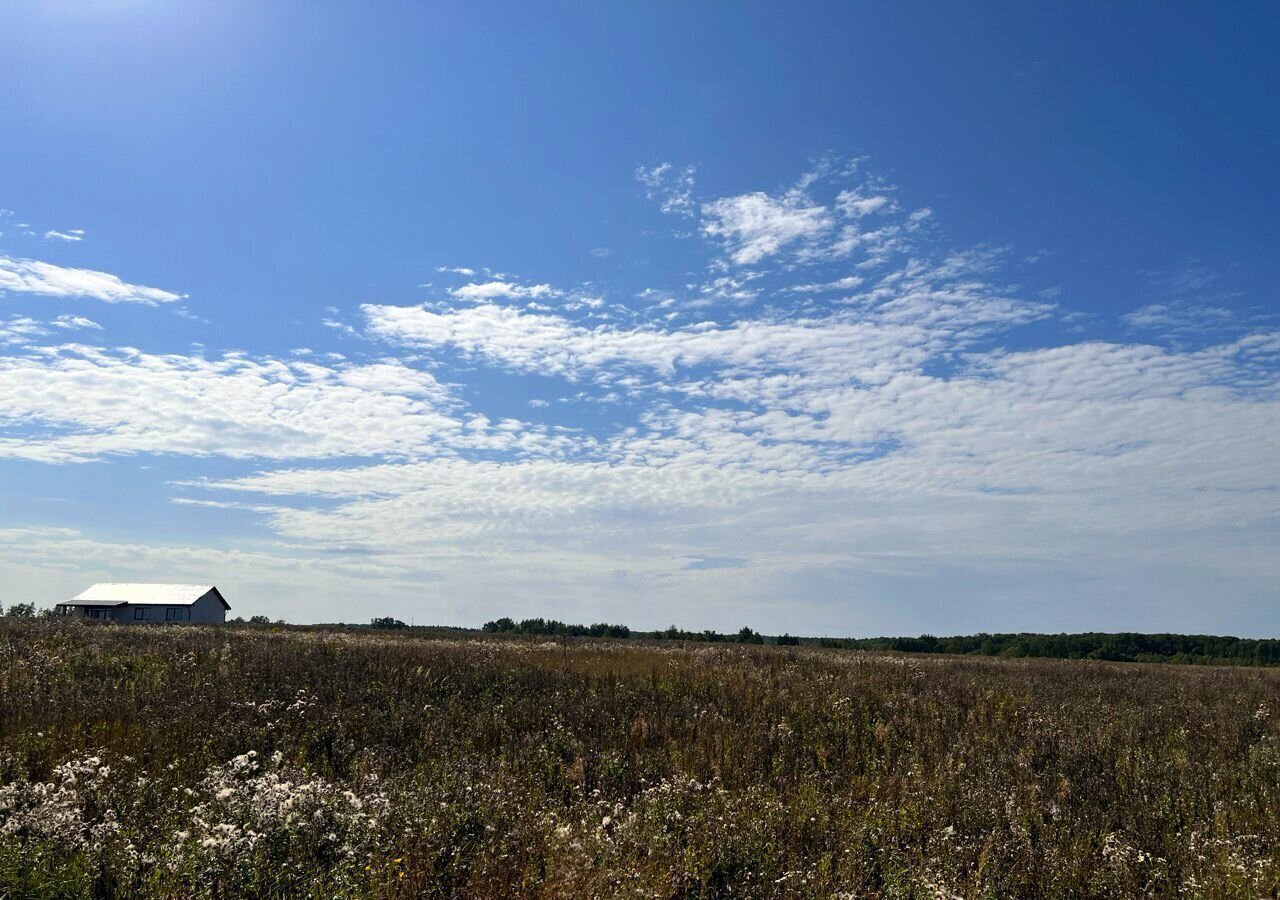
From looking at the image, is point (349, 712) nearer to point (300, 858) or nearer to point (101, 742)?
point (101, 742)

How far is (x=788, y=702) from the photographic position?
562 inches

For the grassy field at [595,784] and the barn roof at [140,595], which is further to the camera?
the barn roof at [140,595]

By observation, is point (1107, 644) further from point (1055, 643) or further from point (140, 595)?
point (140, 595)

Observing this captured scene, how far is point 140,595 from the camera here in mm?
72750

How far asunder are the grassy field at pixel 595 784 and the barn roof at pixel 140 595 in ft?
208

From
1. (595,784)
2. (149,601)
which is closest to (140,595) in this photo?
(149,601)

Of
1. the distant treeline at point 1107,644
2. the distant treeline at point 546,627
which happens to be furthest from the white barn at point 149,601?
the distant treeline at point 1107,644

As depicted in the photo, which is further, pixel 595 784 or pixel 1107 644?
pixel 1107 644

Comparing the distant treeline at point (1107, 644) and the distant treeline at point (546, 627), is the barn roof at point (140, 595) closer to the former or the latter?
the distant treeline at point (546, 627)

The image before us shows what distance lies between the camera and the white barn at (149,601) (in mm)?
70062

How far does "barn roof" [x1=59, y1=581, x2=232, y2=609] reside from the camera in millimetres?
70875

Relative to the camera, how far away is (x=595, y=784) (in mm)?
9258

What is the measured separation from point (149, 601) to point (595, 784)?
76237mm

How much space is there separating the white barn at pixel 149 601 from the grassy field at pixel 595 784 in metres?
62.5
